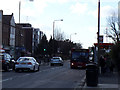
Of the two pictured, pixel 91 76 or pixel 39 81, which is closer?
pixel 91 76

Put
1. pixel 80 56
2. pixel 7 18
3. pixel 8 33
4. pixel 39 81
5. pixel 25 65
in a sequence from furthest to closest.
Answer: pixel 7 18 → pixel 8 33 → pixel 80 56 → pixel 25 65 → pixel 39 81

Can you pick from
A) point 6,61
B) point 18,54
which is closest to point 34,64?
point 6,61

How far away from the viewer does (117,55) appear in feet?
44.3

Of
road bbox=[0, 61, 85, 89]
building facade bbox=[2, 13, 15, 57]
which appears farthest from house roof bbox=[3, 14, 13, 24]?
road bbox=[0, 61, 85, 89]

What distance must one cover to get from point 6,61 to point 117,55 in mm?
16127

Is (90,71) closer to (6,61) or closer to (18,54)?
(6,61)

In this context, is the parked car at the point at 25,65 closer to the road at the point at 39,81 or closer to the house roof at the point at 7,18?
the road at the point at 39,81

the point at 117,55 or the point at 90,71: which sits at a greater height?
the point at 117,55

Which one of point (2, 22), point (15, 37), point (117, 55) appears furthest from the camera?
point (15, 37)

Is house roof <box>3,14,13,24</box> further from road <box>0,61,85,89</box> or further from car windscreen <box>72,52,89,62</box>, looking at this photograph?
road <box>0,61,85,89</box>

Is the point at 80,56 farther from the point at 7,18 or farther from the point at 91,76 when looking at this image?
the point at 7,18

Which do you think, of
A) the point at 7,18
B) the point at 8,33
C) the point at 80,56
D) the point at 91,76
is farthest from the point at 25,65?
the point at 7,18

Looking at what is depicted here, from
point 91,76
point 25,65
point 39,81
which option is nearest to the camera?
point 91,76

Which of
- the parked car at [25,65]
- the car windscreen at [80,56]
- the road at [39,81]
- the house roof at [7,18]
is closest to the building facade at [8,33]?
the house roof at [7,18]
